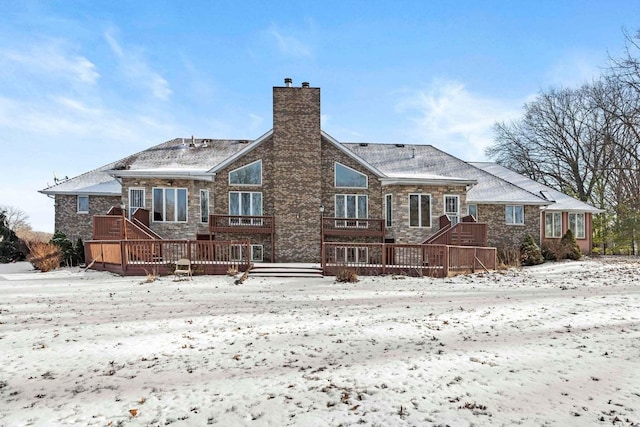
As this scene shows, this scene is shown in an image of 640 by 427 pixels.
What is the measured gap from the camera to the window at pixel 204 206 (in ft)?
66.8

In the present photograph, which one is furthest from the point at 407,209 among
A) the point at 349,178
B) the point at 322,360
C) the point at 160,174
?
the point at 322,360

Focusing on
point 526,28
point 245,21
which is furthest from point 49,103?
point 526,28

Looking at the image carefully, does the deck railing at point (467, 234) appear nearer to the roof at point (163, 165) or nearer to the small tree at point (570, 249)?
the small tree at point (570, 249)

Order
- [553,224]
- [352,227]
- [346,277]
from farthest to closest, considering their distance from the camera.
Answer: [553,224], [352,227], [346,277]

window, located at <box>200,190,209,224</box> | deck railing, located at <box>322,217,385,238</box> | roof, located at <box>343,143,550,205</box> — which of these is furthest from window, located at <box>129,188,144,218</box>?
roof, located at <box>343,143,550,205</box>

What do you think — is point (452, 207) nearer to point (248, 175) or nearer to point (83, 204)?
point (248, 175)

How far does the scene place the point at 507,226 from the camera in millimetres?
23047

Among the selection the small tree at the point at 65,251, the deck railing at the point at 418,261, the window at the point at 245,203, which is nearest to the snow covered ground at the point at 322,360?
the deck railing at the point at 418,261

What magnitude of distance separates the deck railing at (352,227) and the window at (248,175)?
4.32 meters

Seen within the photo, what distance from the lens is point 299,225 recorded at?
2003 centimetres

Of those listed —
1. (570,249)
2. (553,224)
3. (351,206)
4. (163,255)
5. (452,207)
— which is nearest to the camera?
(163,255)

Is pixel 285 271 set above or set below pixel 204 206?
below

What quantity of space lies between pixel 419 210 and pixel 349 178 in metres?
4.20

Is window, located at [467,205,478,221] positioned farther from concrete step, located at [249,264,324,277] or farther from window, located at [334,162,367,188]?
concrete step, located at [249,264,324,277]
